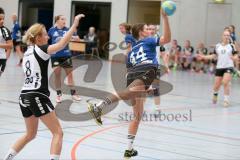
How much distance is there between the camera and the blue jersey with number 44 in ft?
25.7

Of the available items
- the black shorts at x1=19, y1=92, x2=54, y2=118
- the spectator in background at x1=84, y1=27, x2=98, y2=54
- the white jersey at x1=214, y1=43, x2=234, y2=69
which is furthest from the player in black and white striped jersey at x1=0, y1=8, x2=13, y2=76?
the spectator in background at x1=84, y1=27, x2=98, y2=54

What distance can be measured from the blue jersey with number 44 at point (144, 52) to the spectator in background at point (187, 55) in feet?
67.8

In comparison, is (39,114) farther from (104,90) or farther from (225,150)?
(104,90)

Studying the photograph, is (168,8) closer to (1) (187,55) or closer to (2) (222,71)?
(2) (222,71)

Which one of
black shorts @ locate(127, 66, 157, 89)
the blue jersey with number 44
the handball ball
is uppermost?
the handball ball

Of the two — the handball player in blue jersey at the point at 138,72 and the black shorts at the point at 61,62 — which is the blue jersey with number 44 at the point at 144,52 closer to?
the handball player in blue jersey at the point at 138,72

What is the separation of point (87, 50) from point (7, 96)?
19809 mm

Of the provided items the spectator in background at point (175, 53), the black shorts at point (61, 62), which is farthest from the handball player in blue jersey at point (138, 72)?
the spectator in background at point (175, 53)

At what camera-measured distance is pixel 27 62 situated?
Answer: 628 centimetres

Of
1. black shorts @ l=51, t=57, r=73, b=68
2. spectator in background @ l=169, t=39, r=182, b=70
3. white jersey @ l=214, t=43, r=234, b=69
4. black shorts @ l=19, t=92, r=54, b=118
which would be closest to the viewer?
black shorts @ l=19, t=92, r=54, b=118

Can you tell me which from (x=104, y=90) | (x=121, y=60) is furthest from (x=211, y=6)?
(x=104, y=90)

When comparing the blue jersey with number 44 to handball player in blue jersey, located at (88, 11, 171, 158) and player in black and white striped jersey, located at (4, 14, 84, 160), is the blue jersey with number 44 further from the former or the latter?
player in black and white striped jersey, located at (4, 14, 84, 160)

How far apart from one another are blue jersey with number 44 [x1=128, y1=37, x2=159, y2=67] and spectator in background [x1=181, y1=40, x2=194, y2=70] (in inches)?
813

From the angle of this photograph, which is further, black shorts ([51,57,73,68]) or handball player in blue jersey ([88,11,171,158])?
black shorts ([51,57,73,68])
